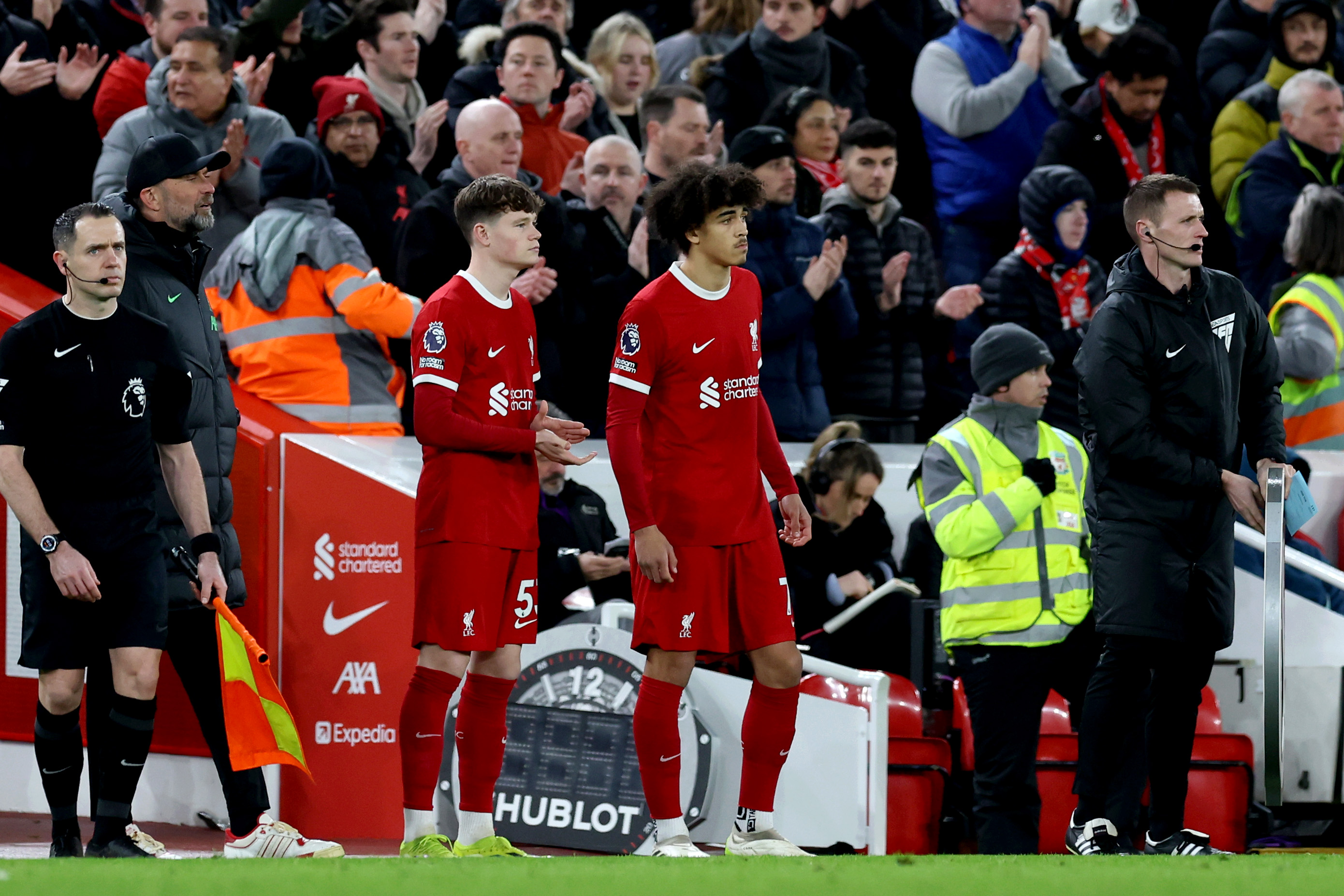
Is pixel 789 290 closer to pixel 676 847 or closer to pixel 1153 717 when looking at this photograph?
pixel 1153 717

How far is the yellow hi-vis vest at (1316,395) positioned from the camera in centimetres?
830

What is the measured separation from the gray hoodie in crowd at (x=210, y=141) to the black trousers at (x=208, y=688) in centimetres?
242

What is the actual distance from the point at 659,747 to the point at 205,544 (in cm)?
149

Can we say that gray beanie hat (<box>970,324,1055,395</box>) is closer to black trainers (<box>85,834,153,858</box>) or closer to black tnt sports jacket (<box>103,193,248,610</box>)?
black tnt sports jacket (<box>103,193,248,610</box>)

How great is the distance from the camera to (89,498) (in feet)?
17.5

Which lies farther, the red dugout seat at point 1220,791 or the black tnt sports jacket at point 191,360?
the red dugout seat at point 1220,791

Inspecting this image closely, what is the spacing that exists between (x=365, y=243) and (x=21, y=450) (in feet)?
10.4

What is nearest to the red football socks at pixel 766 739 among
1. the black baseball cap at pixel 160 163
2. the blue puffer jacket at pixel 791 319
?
the black baseball cap at pixel 160 163

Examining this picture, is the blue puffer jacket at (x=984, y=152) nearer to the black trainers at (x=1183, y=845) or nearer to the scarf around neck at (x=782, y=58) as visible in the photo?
the scarf around neck at (x=782, y=58)

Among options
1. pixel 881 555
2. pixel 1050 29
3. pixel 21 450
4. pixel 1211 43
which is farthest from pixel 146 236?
pixel 1211 43

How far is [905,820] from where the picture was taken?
666cm

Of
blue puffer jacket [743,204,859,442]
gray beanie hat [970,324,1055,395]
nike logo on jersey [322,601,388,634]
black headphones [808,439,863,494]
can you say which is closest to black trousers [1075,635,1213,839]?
gray beanie hat [970,324,1055,395]

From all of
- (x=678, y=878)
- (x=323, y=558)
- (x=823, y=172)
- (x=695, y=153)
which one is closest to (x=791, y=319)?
(x=695, y=153)

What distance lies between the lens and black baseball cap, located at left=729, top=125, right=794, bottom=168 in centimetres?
844
